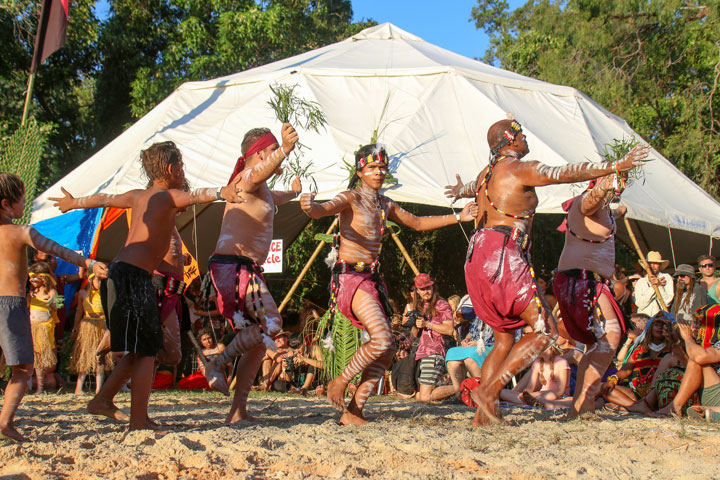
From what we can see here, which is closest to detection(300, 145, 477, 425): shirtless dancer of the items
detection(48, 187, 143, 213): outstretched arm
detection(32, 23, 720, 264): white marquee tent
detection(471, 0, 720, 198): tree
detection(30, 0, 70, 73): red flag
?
detection(48, 187, 143, 213): outstretched arm

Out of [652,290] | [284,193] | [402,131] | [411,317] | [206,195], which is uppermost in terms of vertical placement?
[402,131]

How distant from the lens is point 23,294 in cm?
409

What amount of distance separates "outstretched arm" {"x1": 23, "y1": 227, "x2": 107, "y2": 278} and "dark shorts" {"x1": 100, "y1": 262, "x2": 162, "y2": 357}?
23cm

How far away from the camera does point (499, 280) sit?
439cm

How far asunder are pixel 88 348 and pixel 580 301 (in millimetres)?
5810

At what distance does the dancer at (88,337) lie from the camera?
323 inches

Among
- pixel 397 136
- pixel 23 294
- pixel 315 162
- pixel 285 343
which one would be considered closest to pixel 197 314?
pixel 285 343

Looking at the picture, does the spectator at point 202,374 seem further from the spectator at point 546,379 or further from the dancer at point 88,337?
the spectator at point 546,379

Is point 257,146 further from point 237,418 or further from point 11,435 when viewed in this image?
point 11,435

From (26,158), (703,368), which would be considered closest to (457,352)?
(703,368)

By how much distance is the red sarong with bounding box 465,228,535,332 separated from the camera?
171 inches

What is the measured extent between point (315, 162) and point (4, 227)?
17.7 feet

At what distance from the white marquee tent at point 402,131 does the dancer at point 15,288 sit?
15.7 feet

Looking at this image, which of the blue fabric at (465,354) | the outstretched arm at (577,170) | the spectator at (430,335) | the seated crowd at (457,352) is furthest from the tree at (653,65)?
the outstretched arm at (577,170)
